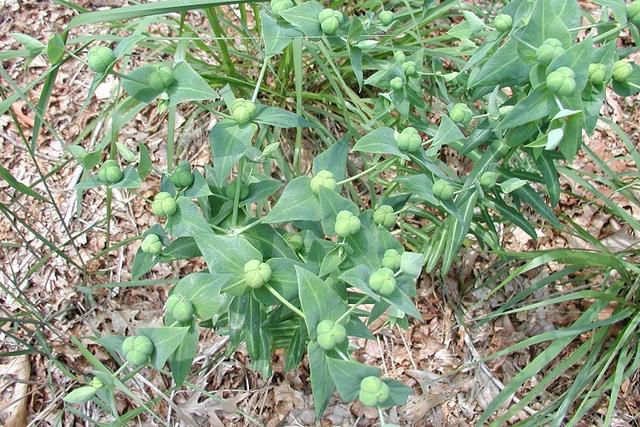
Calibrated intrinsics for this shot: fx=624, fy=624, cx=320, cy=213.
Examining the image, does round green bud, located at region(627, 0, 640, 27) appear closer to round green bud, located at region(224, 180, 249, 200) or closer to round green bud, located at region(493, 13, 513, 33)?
round green bud, located at region(493, 13, 513, 33)

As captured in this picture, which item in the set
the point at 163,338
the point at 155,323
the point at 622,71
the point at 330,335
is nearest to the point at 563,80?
the point at 622,71

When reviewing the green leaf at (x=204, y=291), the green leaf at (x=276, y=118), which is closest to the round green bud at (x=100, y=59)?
the green leaf at (x=276, y=118)

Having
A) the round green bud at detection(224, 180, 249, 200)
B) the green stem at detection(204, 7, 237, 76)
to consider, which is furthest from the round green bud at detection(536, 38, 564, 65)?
the green stem at detection(204, 7, 237, 76)

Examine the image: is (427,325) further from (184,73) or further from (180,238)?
(184,73)

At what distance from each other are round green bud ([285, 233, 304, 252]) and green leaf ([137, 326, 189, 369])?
32 cm

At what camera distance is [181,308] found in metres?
1.00

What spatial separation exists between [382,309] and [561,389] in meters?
1.05

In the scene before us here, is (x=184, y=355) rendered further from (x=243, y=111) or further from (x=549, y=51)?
(x=549, y=51)

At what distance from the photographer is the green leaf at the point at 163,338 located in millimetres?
985

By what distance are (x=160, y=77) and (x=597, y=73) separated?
719 mm

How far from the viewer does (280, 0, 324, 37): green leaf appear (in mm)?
1141

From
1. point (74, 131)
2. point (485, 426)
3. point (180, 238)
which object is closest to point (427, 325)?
point (485, 426)

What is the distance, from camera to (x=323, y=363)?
0.96 metres

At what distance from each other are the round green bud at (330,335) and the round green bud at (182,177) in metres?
0.40
